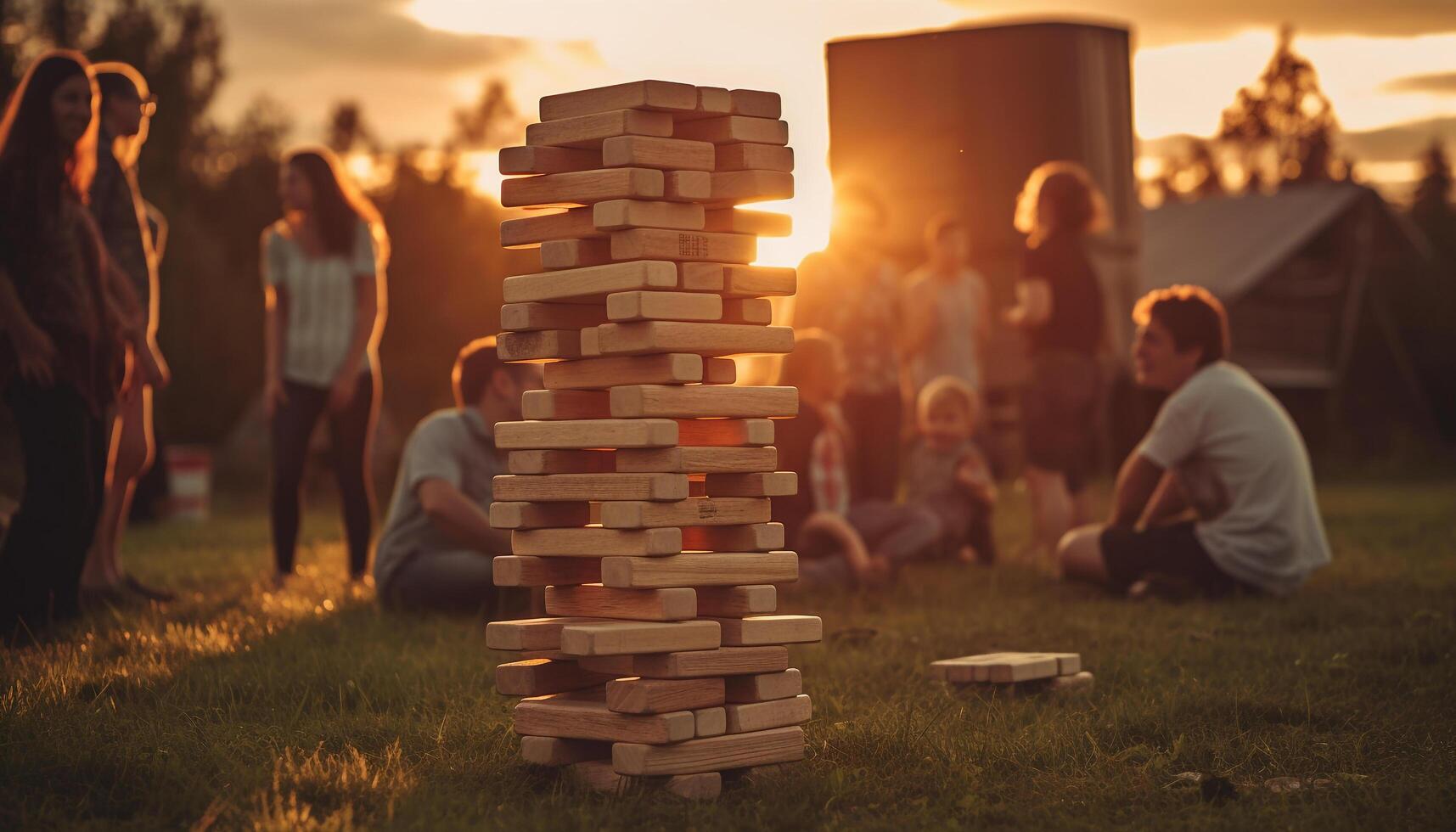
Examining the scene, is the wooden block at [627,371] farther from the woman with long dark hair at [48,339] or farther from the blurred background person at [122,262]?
the blurred background person at [122,262]

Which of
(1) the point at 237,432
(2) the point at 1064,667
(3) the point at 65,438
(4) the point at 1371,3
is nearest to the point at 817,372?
(2) the point at 1064,667

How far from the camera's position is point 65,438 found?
246 inches

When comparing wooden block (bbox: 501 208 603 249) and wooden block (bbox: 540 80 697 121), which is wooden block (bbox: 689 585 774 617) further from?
wooden block (bbox: 540 80 697 121)

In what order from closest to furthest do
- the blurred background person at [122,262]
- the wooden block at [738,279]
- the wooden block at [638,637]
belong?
the wooden block at [638,637] → the wooden block at [738,279] → the blurred background person at [122,262]

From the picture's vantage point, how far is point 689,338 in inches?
167

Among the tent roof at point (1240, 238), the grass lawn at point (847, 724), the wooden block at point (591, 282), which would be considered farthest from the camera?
the tent roof at point (1240, 238)

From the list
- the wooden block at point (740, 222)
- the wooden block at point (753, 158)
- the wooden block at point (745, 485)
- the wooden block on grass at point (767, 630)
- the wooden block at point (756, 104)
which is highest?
Result: the wooden block at point (756, 104)

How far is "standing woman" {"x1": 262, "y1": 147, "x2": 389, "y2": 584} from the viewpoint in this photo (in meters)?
8.38

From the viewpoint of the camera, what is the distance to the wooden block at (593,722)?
4.08 m

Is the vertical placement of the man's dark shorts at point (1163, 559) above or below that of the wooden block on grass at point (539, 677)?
below

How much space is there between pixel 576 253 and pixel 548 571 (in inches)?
35.8

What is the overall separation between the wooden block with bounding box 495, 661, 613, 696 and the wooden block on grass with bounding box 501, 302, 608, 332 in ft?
3.13

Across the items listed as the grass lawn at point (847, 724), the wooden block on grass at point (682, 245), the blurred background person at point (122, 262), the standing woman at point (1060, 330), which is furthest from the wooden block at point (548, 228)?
the standing woman at point (1060, 330)

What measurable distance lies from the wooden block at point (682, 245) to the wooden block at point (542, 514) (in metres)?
0.74
